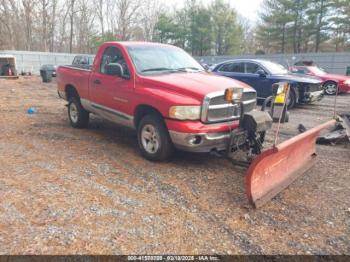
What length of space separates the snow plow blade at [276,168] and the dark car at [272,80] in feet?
20.3

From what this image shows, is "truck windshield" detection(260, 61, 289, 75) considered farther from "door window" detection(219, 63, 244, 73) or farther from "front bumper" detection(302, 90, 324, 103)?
"front bumper" detection(302, 90, 324, 103)

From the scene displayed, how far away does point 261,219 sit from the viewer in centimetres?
352

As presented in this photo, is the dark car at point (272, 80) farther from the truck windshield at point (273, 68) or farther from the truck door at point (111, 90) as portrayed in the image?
the truck door at point (111, 90)

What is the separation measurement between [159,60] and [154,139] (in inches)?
64.1

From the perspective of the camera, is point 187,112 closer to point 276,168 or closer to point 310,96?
point 276,168

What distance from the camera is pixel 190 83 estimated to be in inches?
Result: 193

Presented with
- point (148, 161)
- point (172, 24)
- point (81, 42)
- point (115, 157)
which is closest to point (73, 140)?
point (115, 157)

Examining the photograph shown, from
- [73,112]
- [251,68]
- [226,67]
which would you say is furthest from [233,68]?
[73,112]

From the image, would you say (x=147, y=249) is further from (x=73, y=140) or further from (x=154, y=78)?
(x=73, y=140)

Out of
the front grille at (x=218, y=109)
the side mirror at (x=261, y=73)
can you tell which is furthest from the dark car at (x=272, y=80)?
the front grille at (x=218, y=109)

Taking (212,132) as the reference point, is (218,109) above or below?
above

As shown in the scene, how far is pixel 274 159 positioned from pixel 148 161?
2086 millimetres

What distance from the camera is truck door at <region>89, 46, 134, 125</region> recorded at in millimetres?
5548

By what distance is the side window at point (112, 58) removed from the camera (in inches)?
228
